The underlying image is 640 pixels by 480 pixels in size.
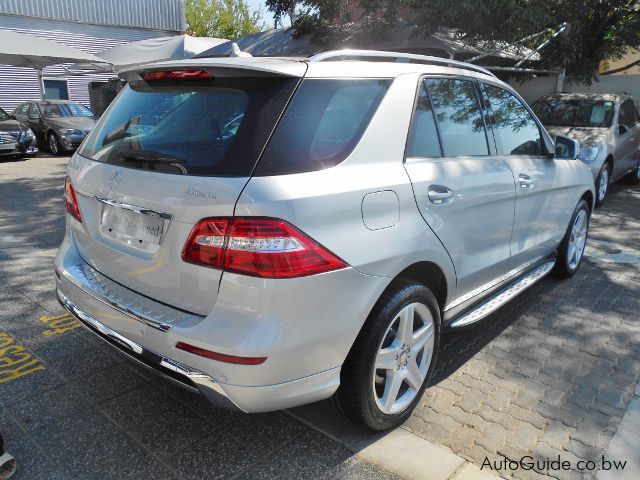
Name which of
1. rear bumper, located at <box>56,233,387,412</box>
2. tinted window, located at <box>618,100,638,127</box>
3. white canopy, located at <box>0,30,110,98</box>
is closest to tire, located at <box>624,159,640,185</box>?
tinted window, located at <box>618,100,638,127</box>

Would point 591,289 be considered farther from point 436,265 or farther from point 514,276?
point 436,265

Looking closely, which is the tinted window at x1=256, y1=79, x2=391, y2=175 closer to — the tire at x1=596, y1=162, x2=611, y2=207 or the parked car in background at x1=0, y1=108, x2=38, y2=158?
the tire at x1=596, y1=162, x2=611, y2=207

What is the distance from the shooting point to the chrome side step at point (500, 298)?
10.4ft

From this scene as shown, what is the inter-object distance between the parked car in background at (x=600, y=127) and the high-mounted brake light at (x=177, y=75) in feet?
21.7

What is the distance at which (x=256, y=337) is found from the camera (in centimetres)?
204

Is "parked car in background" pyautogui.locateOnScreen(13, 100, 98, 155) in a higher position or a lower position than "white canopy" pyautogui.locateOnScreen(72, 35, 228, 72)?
lower

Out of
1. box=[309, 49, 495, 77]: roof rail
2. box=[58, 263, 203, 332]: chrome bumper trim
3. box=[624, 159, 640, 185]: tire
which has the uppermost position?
box=[309, 49, 495, 77]: roof rail

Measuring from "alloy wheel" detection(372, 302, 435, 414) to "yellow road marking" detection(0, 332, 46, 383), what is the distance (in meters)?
2.08

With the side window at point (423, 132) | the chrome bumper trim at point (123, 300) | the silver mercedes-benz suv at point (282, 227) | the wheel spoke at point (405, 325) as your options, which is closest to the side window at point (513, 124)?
the silver mercedes-benz suv at point (282, 227)

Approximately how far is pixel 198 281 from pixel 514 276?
2521 mm

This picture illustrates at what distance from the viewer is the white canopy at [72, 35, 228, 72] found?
1482cm

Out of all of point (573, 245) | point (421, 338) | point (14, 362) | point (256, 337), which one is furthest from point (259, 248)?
point (573, 245)

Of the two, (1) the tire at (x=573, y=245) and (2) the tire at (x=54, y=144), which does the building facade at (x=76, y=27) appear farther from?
(1) the tire at (x=573, y=245)

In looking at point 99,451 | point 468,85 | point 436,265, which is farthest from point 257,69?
point 99,451
